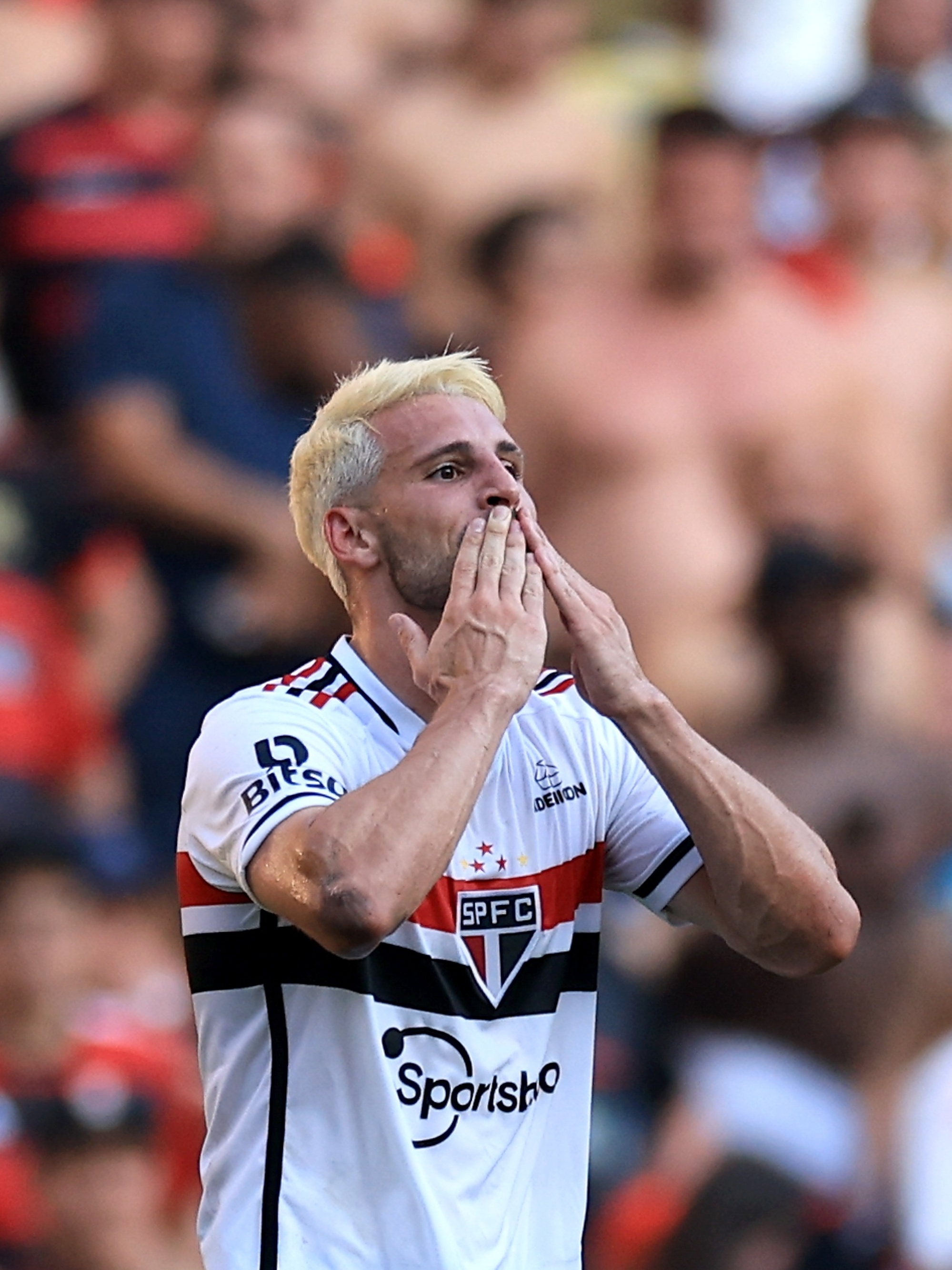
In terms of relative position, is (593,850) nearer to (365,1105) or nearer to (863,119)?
(365,1105)

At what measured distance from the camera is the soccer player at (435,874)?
315 centimetres

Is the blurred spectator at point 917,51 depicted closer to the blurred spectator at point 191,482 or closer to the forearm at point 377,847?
the blurred spectator at point 191,482

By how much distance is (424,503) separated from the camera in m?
3.54

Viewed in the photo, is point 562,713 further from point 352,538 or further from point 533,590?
point 352,538

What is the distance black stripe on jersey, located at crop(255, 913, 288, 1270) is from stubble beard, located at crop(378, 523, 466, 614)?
0.63 m

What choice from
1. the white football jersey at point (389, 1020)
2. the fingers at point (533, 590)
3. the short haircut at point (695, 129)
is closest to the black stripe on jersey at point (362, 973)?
the white football jersey at point (389, 1020)

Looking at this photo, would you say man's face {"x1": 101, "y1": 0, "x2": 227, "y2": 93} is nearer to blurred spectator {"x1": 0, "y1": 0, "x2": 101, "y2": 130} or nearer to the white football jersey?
blurred spectator {"x1": 0, "y1": 0, "x2": 101, "y2": 130}

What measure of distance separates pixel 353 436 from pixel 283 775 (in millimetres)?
760

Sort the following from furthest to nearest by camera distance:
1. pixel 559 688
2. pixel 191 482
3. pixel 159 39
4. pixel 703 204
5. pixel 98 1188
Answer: pixel 703 204 < pixel 159 39 < pixel 191 482 < pixel 98 1188 < pixel 559 688

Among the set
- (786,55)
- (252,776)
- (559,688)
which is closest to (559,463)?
(786,55)

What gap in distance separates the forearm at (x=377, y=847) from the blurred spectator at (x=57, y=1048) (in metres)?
4.87

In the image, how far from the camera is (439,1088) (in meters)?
3.27

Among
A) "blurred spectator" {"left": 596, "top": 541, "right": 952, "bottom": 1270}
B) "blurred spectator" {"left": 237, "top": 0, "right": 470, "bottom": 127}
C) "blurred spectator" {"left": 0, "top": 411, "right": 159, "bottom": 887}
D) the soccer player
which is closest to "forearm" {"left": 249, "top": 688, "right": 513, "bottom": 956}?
the soccer player

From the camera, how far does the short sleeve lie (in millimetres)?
3605
